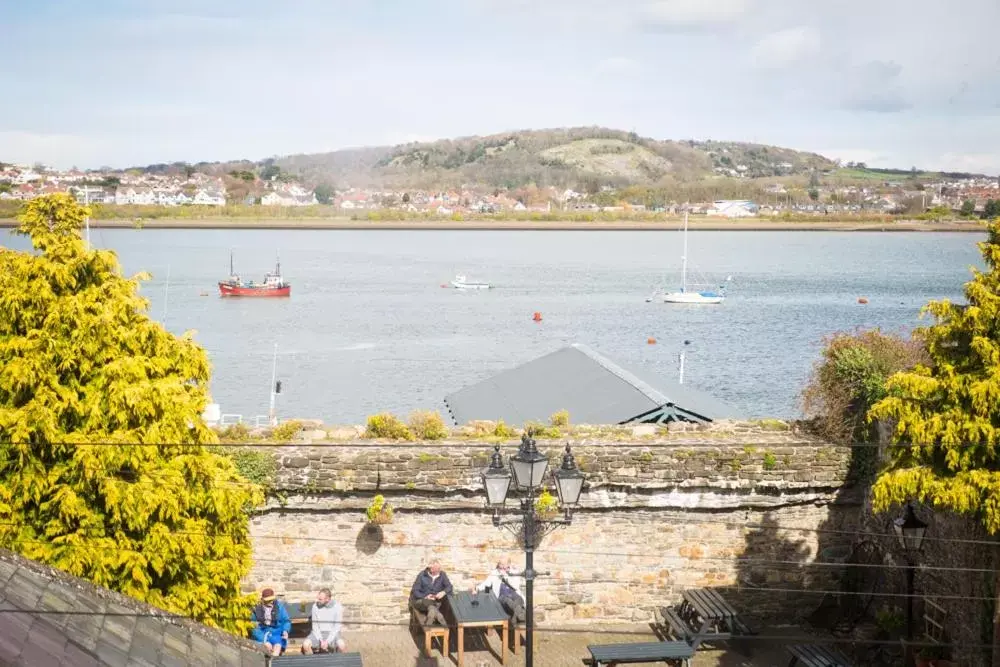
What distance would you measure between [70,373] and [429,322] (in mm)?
57776

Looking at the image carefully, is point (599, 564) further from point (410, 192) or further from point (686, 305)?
point (410, 192)

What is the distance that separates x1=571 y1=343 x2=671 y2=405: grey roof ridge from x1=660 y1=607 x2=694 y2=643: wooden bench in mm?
4268

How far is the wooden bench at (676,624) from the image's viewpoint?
13.7 m

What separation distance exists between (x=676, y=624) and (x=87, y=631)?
8780 mm

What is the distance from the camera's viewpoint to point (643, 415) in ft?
59.0

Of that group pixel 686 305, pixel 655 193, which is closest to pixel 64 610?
pixel 686 305

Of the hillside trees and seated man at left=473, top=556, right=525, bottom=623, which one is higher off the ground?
the hillside trees

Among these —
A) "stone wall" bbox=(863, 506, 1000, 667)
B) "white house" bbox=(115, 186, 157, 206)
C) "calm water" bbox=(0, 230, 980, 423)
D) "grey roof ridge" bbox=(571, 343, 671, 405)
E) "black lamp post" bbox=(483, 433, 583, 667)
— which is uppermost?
"white house" bbox=(115, 186, 157, 206)

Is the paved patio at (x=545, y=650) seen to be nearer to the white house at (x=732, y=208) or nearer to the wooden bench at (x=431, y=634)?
the wooden bench at (x=431, y=634)

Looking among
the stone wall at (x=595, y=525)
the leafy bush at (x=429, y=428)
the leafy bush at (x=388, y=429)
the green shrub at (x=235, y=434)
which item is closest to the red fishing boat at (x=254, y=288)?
the green shrub at (x=235, y=434)

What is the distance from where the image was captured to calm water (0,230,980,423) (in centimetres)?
4753

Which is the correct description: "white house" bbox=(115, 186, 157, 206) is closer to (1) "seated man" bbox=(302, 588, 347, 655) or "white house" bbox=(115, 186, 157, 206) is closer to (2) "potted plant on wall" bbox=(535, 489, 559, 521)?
(2) "potted plant on wall" bbox=(535, 489, 559, 521)

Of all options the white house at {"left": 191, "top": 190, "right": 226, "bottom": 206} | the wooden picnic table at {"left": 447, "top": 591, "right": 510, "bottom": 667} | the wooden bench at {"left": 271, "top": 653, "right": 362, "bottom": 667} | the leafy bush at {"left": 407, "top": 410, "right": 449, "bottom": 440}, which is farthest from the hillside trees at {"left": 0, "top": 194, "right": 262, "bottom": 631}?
the white house at {"left": 191, "top": 190, "right": 226, "bottom": 206}

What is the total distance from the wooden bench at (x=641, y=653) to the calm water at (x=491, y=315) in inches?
479
